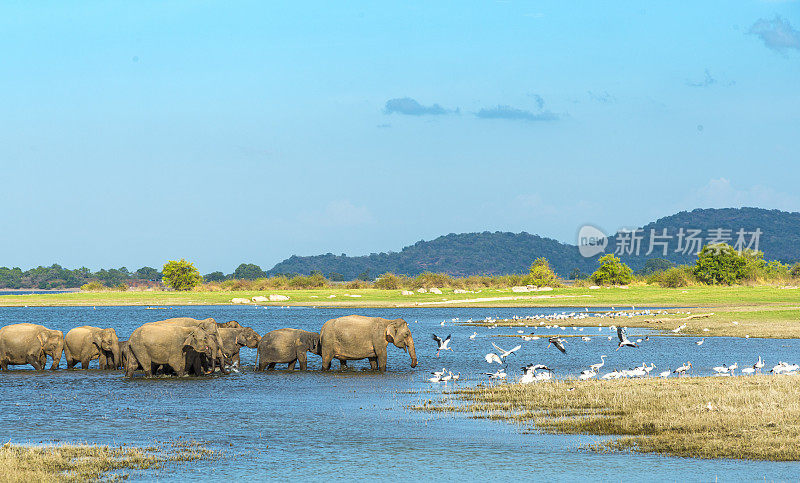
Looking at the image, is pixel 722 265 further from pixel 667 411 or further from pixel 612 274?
pixel 667 411

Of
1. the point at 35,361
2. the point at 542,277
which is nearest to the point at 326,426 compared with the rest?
the point at 35,361

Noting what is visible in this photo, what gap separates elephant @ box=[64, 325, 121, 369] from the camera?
31656 mm

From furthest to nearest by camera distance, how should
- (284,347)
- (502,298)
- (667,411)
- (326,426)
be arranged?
(502,298), (284,347), (667,411), (326,426)

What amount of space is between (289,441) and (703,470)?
7.57 m

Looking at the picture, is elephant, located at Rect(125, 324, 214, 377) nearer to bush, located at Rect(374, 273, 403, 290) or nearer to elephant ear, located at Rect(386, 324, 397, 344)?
elephant ear, located at Rect(386, 324, 397, 344)

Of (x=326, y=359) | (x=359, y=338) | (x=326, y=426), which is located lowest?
(x=326, y=426)

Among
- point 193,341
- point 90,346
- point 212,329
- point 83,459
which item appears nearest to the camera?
point 83,459

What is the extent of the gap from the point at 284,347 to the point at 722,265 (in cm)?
9548

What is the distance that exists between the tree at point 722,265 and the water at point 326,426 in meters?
83.7

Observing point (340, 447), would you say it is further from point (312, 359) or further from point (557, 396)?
point (312, 359)

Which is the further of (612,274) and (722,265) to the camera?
(612,274)

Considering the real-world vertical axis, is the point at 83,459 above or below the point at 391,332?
below

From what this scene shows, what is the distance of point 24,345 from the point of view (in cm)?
3112

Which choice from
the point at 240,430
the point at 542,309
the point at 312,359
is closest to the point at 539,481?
the point at 240,430
